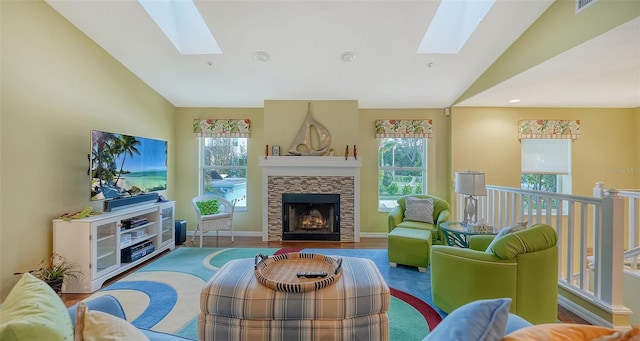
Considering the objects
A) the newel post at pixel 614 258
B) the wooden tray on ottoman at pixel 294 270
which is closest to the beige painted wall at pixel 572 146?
the newel post at pixel 614 258

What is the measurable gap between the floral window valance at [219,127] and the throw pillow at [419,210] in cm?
301

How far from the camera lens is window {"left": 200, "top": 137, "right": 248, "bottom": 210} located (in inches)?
187

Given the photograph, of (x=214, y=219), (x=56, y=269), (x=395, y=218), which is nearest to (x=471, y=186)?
(x=395, y=218)

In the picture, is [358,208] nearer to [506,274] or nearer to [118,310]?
[506,274]

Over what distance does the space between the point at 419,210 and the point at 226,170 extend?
11.2ft

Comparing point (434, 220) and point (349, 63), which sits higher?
point (349, 63)

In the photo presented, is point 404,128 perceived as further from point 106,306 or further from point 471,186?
point 106,306

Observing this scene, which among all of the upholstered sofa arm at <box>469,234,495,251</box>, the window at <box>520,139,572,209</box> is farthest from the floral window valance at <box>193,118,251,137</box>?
the window at <box>520,139,572,209</box>

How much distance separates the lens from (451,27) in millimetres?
3094

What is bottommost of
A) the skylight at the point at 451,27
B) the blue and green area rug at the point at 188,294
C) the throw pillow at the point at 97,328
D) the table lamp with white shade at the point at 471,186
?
the blue and green area rug at the point at 188,294

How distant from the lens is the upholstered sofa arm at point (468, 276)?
1.78 metres

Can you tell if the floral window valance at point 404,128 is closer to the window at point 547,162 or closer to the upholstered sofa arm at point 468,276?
the window at point 547,162

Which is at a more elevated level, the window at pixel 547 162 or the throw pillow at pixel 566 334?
the window at pixel 547 162

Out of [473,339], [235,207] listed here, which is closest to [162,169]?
[235,207]
